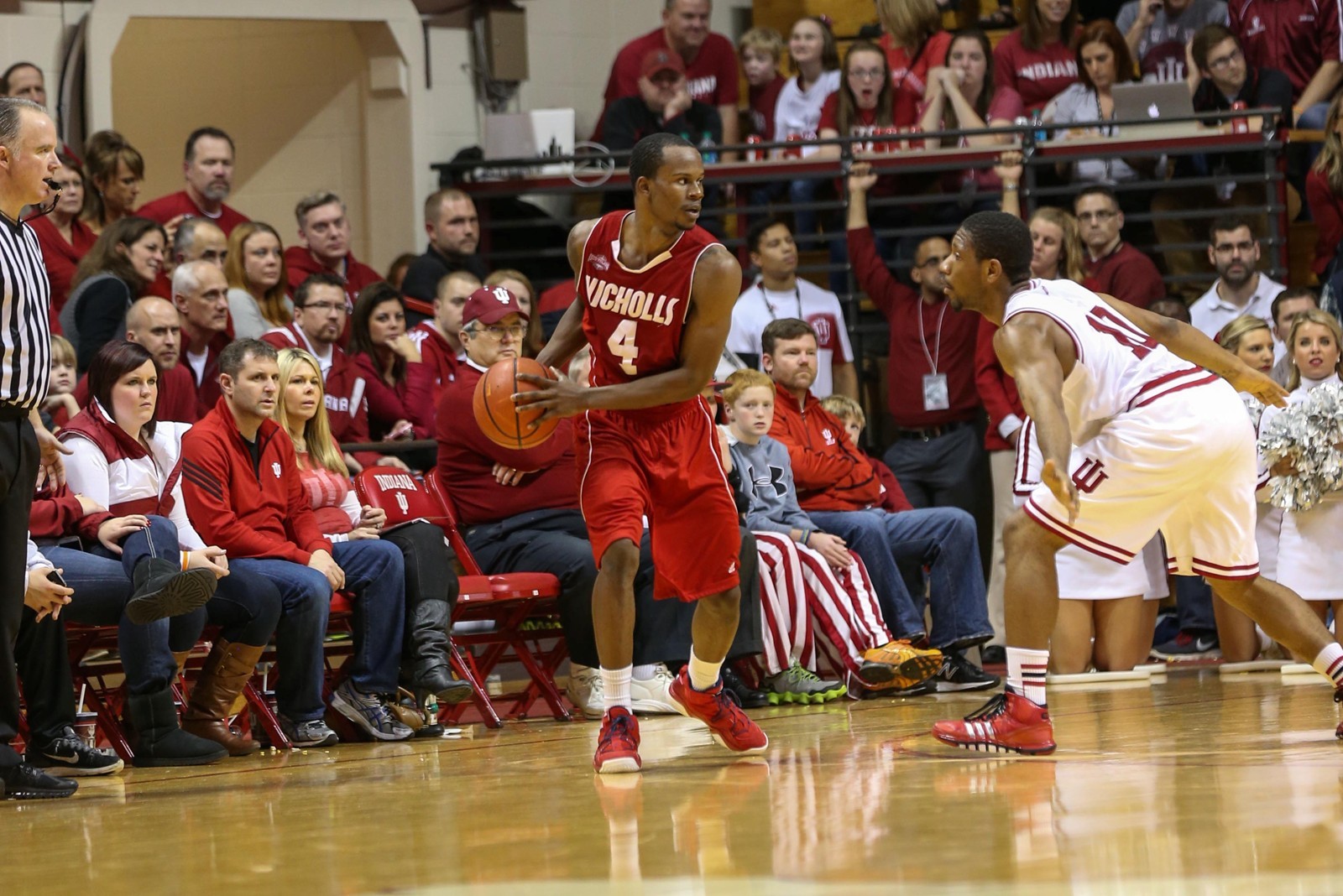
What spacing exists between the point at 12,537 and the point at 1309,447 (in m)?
5.17

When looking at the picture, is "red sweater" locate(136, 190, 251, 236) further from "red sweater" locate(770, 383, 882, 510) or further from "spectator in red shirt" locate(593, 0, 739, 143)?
"red sweater" locate(770, 383, 882, 510)

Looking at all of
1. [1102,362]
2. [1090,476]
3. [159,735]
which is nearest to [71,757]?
[159,735]

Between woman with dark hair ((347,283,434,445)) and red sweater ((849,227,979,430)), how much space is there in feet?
8.79

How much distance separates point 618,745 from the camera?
509 cm

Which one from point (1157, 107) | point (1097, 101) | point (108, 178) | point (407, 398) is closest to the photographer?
point (407, 398)

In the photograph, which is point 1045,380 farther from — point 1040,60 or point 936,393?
point 1040,60

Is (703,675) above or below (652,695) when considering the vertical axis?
above

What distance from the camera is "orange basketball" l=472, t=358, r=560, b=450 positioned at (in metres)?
5.45

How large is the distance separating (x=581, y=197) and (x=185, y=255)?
3.34 metres

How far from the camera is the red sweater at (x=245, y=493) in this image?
20.9ft

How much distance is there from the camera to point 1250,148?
32.2ft

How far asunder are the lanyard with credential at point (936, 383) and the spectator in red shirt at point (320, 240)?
9.61 ft

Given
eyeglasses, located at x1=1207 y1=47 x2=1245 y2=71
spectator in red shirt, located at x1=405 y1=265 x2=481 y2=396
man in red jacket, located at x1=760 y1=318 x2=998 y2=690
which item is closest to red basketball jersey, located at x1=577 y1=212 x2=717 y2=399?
man in red jacket, located at x1=760 y1=318 x2=998 y2=690

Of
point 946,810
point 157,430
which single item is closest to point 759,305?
point 157,430
